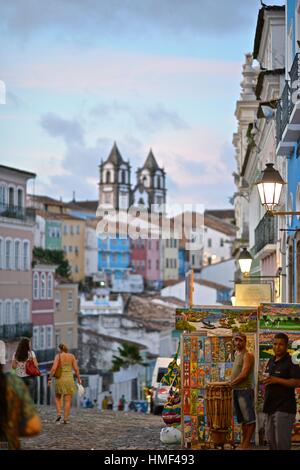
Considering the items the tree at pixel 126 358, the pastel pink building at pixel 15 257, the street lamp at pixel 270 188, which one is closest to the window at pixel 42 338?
the pastel pink building at pixel 15 257

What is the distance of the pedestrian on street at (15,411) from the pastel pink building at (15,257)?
4766cm

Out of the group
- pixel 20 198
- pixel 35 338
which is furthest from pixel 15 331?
pixel 20 198

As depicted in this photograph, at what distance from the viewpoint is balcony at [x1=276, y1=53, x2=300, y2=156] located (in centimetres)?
1656

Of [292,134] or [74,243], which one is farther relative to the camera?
[74,243]

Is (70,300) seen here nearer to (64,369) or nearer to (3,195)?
(3,195)

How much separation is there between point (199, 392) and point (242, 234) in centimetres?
3425

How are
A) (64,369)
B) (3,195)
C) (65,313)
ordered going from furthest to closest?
1. (65,313)
2. (3,195)
3. (64,369)

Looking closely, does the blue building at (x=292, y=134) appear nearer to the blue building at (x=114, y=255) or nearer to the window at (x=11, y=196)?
the window at (x=11, y=196)

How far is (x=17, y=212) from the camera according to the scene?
58.9 m

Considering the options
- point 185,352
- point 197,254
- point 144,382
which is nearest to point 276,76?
point 185,352

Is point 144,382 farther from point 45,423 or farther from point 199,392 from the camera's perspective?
point 199,392

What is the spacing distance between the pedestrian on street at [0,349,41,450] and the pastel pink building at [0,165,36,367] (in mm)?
47659

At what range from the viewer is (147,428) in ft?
60.7

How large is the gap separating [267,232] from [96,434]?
1198 cm
